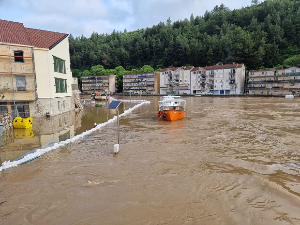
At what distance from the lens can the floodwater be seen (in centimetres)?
660

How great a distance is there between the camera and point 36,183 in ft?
28.9

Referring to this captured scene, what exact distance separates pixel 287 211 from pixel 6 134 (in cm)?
1861

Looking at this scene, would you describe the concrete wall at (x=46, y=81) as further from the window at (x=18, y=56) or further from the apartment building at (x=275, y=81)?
the apartment building at (x=275, y=81)

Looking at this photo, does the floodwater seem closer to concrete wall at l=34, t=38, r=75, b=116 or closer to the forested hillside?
concrete wall at l=34, t=38, r=75, b=116

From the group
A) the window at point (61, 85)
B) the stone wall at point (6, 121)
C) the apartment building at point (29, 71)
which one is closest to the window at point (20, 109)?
the apartment building at point (29, 71)

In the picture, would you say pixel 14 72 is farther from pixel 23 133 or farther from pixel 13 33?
pixel 23 133

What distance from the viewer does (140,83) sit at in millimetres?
120562

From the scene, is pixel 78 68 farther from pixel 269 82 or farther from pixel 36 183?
pixel 36 183

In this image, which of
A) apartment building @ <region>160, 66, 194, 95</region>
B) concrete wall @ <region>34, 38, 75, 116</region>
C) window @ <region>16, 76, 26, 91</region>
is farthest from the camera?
apartment building @ <region>160, 66, 194, 95</region>

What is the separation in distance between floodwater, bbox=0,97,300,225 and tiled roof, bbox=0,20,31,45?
54.8ft

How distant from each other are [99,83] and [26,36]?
4150 inches

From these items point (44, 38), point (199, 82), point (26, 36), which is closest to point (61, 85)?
point (44, 38)

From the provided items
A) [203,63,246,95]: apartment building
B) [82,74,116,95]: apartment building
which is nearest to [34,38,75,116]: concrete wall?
[203,63,246,95]: apartment building

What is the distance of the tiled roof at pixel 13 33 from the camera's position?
23747mm
